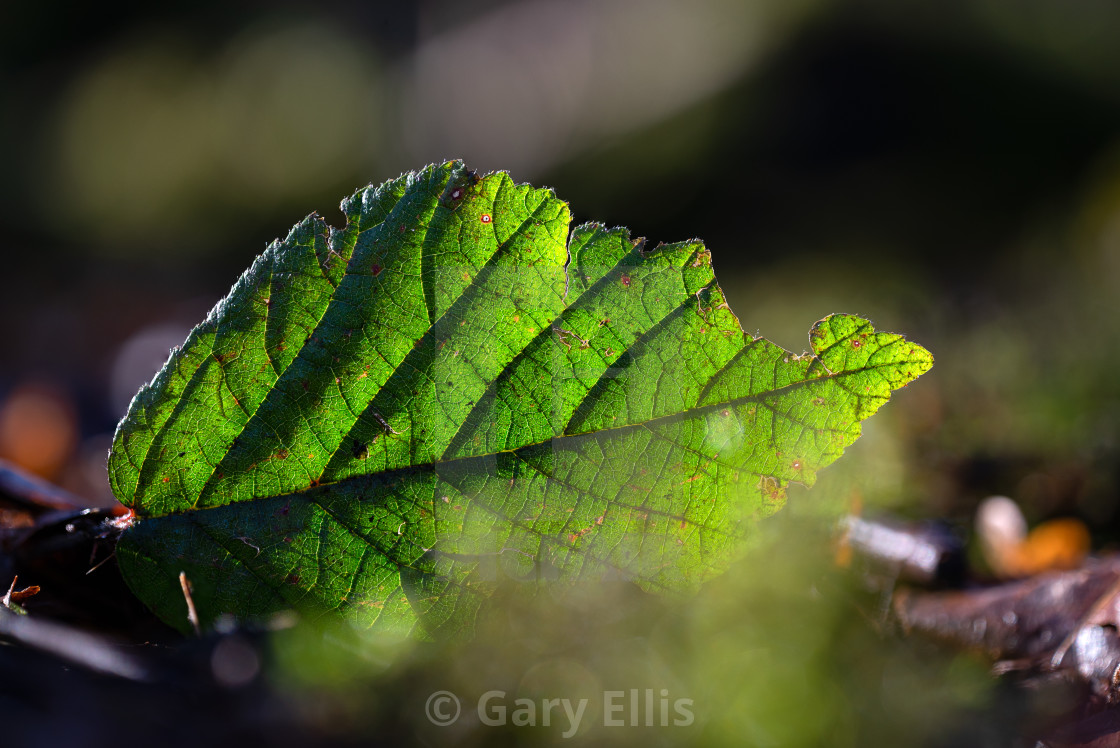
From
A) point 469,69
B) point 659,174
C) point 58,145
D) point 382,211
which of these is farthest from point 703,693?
point 58,145

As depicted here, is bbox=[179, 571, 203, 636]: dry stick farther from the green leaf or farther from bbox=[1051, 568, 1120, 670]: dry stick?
bbox=[1051, 568, 1120, 670]: dry stick

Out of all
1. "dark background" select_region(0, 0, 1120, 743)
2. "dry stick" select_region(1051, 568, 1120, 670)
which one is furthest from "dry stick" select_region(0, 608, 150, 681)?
"dark background" select_region(0, 0, 1120, 743)

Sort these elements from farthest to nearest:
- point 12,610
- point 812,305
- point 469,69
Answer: point 469,69 < point 812,305 < point 12,610

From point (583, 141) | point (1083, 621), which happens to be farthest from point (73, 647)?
point (583, 141)

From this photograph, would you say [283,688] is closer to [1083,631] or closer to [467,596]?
[467,596]

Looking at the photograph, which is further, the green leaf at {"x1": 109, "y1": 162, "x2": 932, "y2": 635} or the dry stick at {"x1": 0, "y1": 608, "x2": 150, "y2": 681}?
the green leaf at {"x1": 109, "y1": 162, "x2": 932, "y2": 635}

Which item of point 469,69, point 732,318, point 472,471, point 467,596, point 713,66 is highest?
point 469,69
